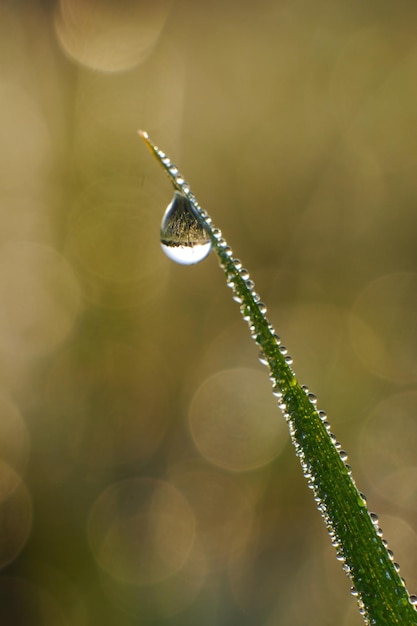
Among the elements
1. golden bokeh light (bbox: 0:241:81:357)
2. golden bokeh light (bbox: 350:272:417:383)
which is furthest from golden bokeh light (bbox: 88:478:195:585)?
golden bokeh light (bbox: 350:272:417:383)

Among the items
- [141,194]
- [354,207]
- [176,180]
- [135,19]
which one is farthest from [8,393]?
[176,180]

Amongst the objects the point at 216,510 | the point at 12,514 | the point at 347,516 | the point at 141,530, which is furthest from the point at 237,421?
the point at 347,516

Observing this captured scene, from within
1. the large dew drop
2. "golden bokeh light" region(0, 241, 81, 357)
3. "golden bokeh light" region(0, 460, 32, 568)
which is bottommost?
the large dew drop

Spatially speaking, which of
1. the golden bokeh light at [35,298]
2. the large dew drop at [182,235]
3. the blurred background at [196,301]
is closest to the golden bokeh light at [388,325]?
the blurred background at [196,301]

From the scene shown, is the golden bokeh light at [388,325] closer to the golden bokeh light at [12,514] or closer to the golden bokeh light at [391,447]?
the golden bokeh light at [391,447]

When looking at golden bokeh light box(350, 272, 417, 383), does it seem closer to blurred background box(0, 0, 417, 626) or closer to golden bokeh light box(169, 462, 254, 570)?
blurred background box(0, 0, 417, 626)

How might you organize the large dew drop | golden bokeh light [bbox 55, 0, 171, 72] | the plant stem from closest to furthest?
the plant stem, the large dew drop, golden bokeh light [bbox 55, 0, 171, 72]
